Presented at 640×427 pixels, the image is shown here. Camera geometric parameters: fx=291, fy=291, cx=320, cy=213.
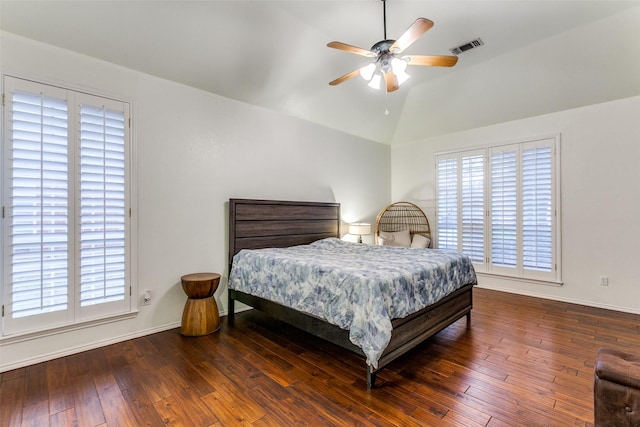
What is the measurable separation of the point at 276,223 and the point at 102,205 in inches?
74.9

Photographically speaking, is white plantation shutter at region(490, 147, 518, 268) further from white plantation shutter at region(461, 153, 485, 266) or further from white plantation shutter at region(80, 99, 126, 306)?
white plantation shutter at region(80, 99, 126, 306)

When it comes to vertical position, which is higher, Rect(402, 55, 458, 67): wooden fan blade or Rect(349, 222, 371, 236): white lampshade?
Rect(402, 55, 458, 67): wooden fan blade

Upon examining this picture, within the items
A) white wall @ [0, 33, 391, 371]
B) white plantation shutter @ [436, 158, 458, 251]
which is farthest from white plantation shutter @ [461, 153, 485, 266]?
white wall @ [0, 33, 391, 371]

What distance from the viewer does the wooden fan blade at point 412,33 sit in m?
2.03

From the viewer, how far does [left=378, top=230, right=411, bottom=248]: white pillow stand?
5.34 m

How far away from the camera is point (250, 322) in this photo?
11.1 feet

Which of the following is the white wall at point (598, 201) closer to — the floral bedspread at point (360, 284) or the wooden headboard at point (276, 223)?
the floral bedspread at point (360, 284)

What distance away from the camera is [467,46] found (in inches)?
139

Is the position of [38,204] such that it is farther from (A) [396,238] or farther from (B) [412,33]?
(A) [396,238]

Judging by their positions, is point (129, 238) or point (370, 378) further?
point (129, 238)

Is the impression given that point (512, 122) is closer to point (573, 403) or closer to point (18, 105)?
point (573, 403)

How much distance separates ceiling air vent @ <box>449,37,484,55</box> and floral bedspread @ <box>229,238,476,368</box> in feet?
8.18

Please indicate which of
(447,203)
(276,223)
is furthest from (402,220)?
(276,223)

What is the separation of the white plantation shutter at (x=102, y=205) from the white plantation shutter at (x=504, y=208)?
16.7ft
